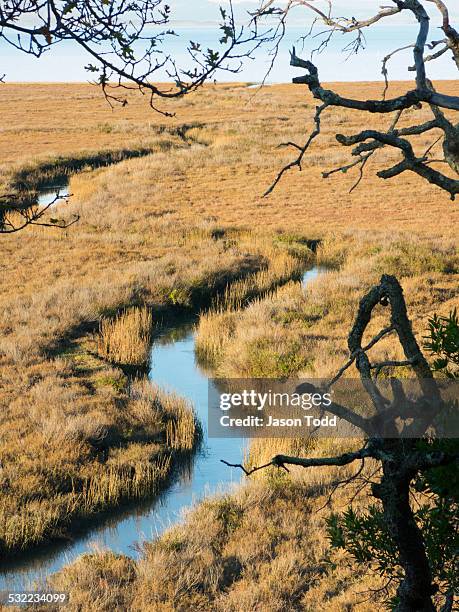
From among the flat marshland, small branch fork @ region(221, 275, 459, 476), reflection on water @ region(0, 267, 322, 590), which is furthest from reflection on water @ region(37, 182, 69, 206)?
small branch fork @ region(221, 275, 459, 476)

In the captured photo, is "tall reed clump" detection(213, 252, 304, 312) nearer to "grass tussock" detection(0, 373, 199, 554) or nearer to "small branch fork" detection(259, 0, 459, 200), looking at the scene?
"grass tussock" detection(0, 373, 199, 554)

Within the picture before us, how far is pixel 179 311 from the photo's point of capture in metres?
17.7

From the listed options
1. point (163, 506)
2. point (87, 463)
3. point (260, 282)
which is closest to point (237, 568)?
point (163, 506)

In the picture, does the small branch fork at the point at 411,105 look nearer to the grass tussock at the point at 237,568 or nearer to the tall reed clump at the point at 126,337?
the grass tussock at the point at 237,568

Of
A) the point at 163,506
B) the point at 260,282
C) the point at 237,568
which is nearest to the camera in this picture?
the point at 237,568

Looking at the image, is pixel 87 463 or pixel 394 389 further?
pixel 87 463

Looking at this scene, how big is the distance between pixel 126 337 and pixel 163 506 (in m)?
5.65

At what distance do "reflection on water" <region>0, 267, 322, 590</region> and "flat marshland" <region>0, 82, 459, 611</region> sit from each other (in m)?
0.26

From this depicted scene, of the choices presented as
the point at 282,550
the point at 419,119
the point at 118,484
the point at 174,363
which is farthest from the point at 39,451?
the point at 419,119

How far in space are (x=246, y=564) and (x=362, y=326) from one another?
4369mm

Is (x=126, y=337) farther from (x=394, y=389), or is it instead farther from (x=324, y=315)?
(x=394, y=389)

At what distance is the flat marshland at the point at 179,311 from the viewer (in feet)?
26.0

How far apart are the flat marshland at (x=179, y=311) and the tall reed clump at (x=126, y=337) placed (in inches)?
2.0

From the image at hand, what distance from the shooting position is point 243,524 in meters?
8.70
